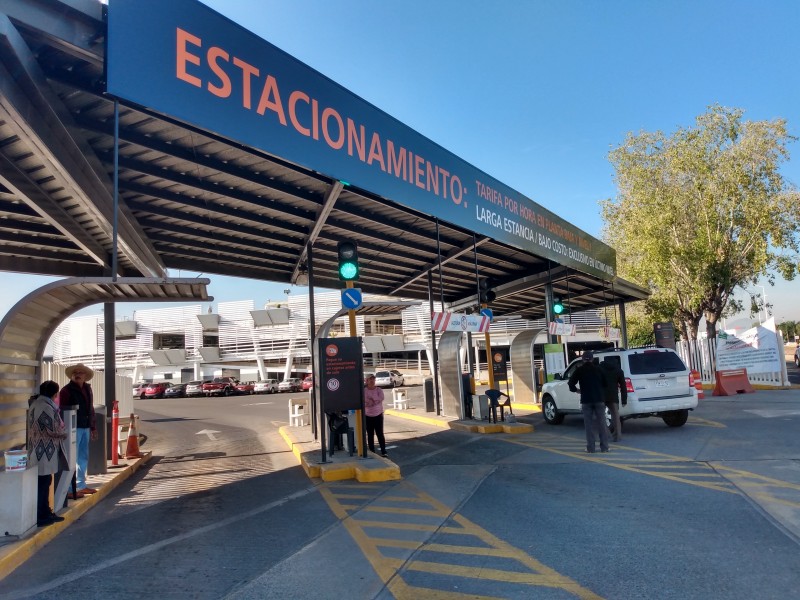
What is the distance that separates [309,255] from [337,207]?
2202 millimetres

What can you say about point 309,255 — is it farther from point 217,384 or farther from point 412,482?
point 217,384

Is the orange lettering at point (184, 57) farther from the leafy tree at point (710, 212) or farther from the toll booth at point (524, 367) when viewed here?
the leafy tree at point (710, 212)

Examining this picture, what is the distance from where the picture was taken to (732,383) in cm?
2108

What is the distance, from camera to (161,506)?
8.26m

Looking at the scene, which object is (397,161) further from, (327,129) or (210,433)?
(210,433)

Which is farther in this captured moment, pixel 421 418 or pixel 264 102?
pixel 421 418

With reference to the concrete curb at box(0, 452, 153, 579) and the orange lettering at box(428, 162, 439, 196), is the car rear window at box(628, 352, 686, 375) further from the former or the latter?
the concrete curb at box(0, 452, 153, 579)

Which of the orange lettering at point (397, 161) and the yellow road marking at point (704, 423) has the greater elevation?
the orange lettering at point (397, 161)

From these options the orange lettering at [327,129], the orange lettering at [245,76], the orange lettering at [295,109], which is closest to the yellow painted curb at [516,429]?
the orange lettering at [327,129]

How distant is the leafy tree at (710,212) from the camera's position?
90.9 ft

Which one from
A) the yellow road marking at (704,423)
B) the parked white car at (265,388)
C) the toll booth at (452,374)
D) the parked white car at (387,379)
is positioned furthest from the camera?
the parked white car at (265,388)

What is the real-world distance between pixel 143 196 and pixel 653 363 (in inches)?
417

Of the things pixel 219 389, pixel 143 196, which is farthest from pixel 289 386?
pixel 143 196

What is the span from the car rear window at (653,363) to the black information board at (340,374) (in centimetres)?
625
